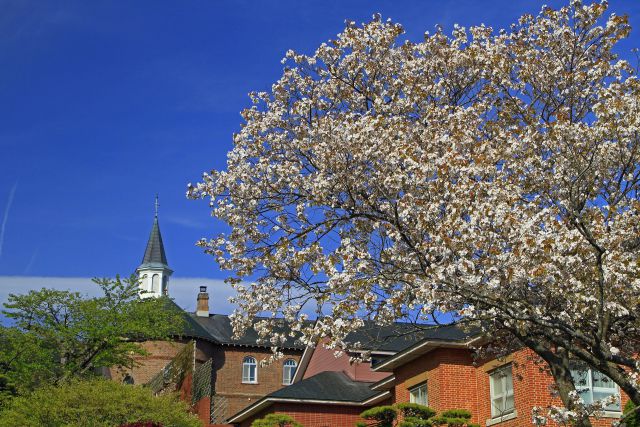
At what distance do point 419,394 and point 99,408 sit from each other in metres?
10.3

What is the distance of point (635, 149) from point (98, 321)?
30.9 m

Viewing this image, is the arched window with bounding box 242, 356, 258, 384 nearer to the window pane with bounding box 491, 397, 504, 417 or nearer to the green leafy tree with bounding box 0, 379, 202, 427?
the green leafy tree with bounding box 0, 379, 202, 427

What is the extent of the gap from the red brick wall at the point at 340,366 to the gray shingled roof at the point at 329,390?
609 millimetres

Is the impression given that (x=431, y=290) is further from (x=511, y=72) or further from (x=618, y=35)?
(x=618, y=35)

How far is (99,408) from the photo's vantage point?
2823 cm

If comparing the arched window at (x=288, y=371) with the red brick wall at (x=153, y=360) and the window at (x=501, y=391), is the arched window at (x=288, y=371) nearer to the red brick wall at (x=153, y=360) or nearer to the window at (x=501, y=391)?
the red brick wall at (x=153, y=360)

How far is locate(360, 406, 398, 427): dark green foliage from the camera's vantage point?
2627cm

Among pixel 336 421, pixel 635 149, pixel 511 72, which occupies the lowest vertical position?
pixel 336 421

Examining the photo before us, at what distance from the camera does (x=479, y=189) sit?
43.0 ft

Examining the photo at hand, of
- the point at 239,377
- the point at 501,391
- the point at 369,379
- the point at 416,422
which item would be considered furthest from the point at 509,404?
the point at 239,377

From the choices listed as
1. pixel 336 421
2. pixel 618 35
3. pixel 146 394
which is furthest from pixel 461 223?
pixel 336 421

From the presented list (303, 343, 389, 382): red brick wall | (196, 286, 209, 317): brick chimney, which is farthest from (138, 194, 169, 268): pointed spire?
(303, 343, 389, 382): red brick wall

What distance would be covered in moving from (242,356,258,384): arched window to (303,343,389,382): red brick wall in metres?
16.2

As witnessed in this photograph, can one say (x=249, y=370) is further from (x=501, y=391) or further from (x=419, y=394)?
(x=501, y=391)
